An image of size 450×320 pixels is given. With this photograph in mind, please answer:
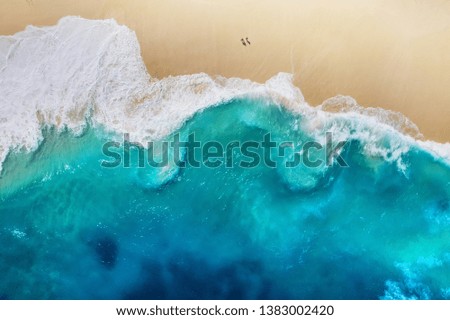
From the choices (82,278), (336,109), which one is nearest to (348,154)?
(336,109)

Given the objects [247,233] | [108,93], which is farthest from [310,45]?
[108,93]

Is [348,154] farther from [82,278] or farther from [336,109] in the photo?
[82,278]

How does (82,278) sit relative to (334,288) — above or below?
below

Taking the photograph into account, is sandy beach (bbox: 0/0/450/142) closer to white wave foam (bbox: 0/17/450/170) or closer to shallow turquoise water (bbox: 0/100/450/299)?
white wave foam (bbox: 0/17/450/170)

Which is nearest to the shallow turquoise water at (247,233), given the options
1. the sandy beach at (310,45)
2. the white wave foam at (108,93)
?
the white wave foam at (108,93)

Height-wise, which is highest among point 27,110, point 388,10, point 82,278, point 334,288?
point 388,10

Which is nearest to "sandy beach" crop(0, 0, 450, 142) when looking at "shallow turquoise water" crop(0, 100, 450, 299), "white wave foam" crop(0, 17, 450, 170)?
"white wave foam" crop(0, 17, 450, 170)
